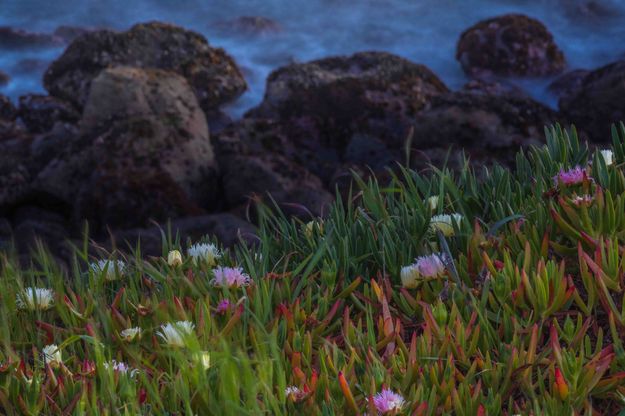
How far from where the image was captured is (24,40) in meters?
16.6

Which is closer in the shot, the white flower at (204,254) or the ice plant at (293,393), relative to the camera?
the ice plant at (293,393)

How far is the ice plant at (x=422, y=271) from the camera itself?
2553 millimetres

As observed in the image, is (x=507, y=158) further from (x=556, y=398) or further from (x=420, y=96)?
(x=556, y=398)

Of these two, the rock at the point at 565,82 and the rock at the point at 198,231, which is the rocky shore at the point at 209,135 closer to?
the rock at the point at 198,231

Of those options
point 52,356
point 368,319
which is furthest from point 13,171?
point 368,319

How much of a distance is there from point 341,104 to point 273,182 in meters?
2.29

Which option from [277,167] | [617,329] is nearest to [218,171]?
[277,167]

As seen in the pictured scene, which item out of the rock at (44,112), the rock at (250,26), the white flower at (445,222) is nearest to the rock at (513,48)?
the rock at (250,26)

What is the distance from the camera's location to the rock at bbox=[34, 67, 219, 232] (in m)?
7.57

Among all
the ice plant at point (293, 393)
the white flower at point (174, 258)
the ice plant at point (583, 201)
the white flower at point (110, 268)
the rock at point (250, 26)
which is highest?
the rock at point (250, 26)

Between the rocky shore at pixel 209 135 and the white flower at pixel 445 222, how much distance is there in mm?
3170

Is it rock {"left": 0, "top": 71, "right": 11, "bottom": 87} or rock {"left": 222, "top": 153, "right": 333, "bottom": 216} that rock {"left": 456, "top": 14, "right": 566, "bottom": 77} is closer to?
rock {"left": 222, "top": 153, "right": 333, "bottom": 216}

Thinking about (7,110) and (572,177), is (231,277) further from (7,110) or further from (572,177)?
(7,110)

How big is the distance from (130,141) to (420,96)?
143 inches
